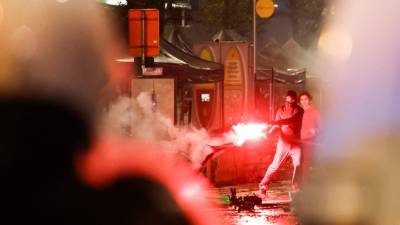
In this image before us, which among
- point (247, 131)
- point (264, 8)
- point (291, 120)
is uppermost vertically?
point (264, 8)

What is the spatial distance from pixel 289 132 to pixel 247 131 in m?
1.31

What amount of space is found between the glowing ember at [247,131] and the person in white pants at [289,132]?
477 millimetres

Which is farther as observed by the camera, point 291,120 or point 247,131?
point 291,120

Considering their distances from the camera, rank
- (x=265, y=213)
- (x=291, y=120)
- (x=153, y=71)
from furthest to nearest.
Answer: (x=153, y=71) → (x=291, y=120) → (x=265, y=213)

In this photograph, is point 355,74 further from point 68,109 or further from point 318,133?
point 68,109

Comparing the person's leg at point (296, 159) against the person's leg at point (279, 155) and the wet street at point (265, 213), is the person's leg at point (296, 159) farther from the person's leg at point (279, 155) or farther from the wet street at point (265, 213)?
the wet street at point (265, 213)

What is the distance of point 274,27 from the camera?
168 ft

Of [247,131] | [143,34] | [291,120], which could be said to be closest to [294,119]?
[291,120]

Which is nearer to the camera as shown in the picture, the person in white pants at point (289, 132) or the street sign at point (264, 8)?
the person in white pants at point (289, 132)

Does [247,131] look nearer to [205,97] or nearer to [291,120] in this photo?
[291,120]

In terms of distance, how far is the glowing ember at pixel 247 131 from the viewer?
13.9m

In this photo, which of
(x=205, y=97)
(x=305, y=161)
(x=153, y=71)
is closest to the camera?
(x=153, y=71)

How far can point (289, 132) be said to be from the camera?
1481cm

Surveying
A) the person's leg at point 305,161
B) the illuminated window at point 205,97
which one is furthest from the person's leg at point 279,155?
the illuminated window at point 205,97
